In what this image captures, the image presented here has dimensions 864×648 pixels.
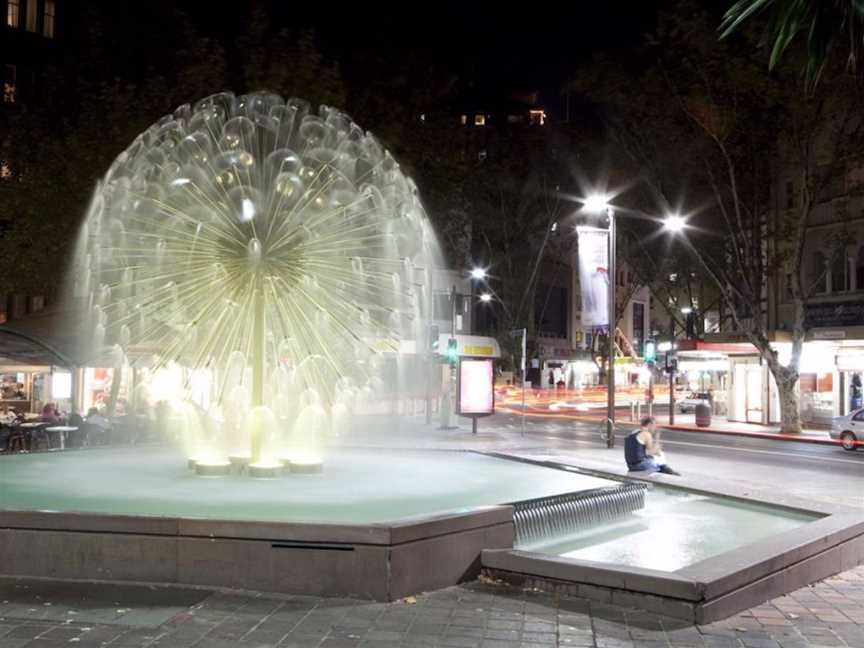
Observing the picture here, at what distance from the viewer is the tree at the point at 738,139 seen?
102 feet

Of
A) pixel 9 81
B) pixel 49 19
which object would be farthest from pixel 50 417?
pixel 49 19

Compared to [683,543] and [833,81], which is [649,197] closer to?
[833,81]

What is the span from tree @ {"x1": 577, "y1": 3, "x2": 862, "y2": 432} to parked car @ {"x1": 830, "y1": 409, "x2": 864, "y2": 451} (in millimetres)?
5078

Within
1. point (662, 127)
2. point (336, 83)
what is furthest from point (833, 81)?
point (336, 83)

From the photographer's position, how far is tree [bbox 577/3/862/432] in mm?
31109

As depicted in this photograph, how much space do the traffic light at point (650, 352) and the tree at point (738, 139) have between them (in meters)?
5.57

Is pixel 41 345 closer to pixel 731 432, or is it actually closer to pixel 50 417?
pixel 50 417

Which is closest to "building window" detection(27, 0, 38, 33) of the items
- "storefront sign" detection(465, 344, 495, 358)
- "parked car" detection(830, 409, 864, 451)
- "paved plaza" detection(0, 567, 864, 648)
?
"storefront sign" detection(465, 344, 495, 358)

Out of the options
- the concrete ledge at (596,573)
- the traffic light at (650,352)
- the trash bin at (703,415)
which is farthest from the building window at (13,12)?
the concrete ledge at (596,573)

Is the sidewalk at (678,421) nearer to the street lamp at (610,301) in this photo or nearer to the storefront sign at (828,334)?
the storefront sign at (828,334)

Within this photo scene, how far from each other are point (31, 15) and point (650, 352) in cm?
3604

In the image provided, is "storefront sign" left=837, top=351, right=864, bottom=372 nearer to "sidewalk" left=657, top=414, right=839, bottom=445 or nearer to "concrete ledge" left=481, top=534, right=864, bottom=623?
"sidewalk" left=657, top=414, right=839, bottom=445

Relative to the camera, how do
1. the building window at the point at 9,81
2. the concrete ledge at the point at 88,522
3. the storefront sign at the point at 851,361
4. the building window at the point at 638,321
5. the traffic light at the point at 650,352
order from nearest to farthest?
the concrete ledge at the point at 88,522
the storefront sign at the point at 851,361
the traffic light at the point at 650,352
the building window at the point at 9,81
the building window at the point at 638,321

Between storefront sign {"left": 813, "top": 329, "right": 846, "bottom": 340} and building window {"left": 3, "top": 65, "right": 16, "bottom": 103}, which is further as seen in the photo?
building window {"left": 3, "top": 65, "right": 16, "bottom": 103}
